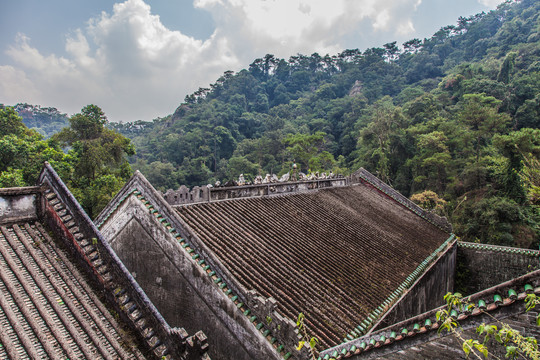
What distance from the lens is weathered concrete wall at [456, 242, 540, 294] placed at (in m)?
14.4

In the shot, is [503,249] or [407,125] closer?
[503,249]

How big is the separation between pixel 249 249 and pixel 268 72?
119 meters

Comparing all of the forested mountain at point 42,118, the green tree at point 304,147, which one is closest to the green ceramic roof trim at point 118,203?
the green tree at point 304,147

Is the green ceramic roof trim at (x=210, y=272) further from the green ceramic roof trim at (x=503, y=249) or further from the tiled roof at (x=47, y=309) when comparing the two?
the green ceramic roof trim at (x=503, y=249)

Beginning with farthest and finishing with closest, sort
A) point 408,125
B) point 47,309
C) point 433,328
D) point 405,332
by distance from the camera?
point 408,125 → point 405,332 → point 433,328 → point 47,309

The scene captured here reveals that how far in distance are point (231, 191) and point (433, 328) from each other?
21.6 ft

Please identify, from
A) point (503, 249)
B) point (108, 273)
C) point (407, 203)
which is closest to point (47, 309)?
point (108, 273)

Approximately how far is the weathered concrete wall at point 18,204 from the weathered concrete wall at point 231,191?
2.87 metres

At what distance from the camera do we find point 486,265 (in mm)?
15625

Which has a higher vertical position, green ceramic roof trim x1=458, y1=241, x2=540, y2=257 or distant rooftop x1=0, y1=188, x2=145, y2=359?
distant rooftop x1=0, y1=188, x2=145, y2=359

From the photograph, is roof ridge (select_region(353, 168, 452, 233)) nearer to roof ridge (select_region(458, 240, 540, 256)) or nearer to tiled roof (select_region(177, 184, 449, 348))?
roof ridge (select_region(458, 240, 540, 256))

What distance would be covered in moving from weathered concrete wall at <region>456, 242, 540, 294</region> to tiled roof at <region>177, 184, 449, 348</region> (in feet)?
14.9

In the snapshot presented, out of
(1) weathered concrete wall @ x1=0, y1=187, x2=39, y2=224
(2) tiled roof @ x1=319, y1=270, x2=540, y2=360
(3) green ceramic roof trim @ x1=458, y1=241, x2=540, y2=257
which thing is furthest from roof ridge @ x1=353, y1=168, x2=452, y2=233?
(1) weathered concrete wall @ x1=0, y1=187, x2=39, y2=224

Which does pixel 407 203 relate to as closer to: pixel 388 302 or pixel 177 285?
pixel 388 302
